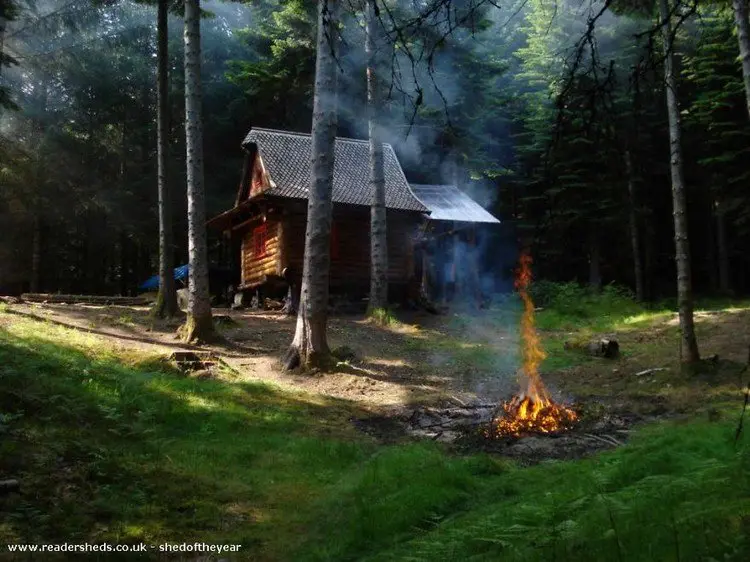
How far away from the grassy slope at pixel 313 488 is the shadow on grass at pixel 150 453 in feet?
0.08

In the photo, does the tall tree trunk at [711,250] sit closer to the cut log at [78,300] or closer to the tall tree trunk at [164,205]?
the tall tree trunk at [164,205]

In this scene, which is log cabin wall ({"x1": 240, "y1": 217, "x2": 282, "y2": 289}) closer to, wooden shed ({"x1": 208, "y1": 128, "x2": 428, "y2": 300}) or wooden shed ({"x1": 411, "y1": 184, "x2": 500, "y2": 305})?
wooden shed ({"x1": 208, "y1": 128, "x2": 428, "y2": 300})

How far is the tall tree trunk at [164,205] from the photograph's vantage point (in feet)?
54.2

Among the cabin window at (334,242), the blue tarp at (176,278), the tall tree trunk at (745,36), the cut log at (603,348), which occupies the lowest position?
the cut log at (603,348)

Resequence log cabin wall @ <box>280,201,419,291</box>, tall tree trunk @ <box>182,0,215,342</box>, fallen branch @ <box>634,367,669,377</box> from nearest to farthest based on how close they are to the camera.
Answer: fallen branch @ <box>634,367,669,377</box>, tall tree trunk @ <box>182,0,215,342</box>, log cabin wall @ <box>280,201,419,291</box>

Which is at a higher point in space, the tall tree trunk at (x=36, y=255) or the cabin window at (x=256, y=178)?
the cabin window at (x=256, y=178)

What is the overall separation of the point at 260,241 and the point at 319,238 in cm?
1281

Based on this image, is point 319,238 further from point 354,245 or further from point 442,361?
point 354,245

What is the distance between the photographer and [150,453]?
630 cm

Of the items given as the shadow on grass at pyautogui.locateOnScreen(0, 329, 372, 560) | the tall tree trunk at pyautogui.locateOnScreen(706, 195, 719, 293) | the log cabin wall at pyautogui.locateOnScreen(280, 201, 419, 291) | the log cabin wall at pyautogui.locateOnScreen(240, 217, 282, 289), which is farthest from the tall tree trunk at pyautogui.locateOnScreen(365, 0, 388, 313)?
the tall tree trunk at pyautogui.locateOnScreen(706, 195, 719, 293)

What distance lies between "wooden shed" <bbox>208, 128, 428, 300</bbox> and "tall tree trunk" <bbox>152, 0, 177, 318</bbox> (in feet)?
14.6

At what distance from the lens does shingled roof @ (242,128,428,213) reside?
72.7 ft

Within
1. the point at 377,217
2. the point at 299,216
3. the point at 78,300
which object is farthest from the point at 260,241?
the point at 78,300

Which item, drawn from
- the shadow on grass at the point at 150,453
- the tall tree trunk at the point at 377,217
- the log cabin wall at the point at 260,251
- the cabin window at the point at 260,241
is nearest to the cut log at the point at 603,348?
the shadow on grass at the point at 150,453
